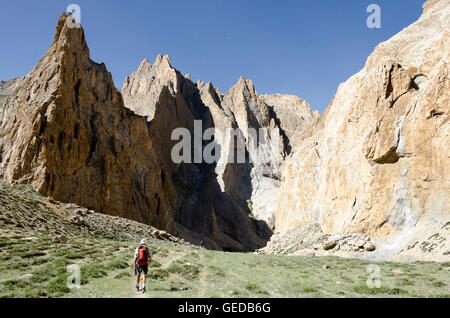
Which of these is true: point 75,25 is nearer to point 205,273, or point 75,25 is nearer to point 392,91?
point 392,91

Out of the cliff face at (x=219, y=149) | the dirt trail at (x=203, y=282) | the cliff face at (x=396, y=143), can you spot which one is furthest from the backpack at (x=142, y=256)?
the cliff face at (x=219, y=149)

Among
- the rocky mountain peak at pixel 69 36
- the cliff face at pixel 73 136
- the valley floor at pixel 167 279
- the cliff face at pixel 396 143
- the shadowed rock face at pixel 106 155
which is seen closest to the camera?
the valley floor at pixel 167 279

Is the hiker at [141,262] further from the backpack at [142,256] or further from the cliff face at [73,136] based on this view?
the cliff face at [73,136]

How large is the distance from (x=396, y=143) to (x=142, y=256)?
88.5 feet

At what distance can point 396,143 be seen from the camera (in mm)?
29609

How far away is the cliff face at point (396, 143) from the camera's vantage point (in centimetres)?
2689

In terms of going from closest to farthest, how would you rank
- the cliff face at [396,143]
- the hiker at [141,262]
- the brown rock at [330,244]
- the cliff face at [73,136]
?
the hiker at [141,262]
the cliff face at [396,143]
the brown rock at [330,244]
the cliff face at [73,136]

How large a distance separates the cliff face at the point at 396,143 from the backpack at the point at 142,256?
23179mm

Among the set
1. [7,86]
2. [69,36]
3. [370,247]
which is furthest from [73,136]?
[7,86]

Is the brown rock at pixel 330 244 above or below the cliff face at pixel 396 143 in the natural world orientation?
below

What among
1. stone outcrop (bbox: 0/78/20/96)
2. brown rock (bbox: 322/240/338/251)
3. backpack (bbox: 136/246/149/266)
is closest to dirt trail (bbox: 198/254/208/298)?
backpack (bbox: 136/246/149/266)

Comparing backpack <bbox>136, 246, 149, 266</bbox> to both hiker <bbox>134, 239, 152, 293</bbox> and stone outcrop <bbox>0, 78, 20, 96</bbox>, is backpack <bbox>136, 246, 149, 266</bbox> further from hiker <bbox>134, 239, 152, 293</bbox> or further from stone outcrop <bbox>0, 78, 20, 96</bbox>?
stone outcrop <bbox>0, 78, 20, 96</bbox>

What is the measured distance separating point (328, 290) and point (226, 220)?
3524 inches


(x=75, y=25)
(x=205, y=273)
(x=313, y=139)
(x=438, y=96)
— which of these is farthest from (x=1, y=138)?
(x=438, y=96)
